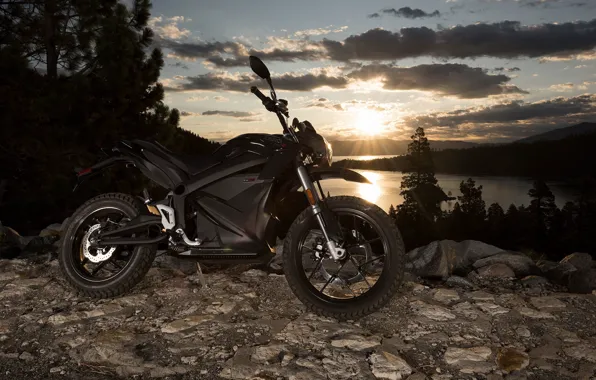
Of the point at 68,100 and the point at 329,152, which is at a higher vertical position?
the point at 68,100

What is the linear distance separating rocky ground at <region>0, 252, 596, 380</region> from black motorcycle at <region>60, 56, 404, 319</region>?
303 millimetres

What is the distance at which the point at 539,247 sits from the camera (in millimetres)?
62031

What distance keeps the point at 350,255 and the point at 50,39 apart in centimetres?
1668

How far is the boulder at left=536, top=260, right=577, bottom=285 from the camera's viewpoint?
21.0 ft

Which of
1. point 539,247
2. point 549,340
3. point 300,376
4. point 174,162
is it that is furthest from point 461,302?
point 539,247

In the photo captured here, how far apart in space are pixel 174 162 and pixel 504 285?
12.0ft

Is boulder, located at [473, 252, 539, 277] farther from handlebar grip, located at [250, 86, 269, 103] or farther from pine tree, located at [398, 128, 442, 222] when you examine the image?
pine tree, located at [398, 128, 442, 222]

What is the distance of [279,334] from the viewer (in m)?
4.05

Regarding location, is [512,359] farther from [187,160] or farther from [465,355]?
[187,160]

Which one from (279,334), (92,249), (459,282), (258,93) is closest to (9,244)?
(92,249)

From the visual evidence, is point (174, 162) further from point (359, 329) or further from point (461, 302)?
point (461, 302)

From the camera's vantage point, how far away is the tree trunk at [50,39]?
658 inches

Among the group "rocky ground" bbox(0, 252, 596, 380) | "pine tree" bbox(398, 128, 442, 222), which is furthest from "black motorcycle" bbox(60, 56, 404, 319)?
"pine tree" bbox(398, 128, 442, 222)

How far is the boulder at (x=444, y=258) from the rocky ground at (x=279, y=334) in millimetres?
625
